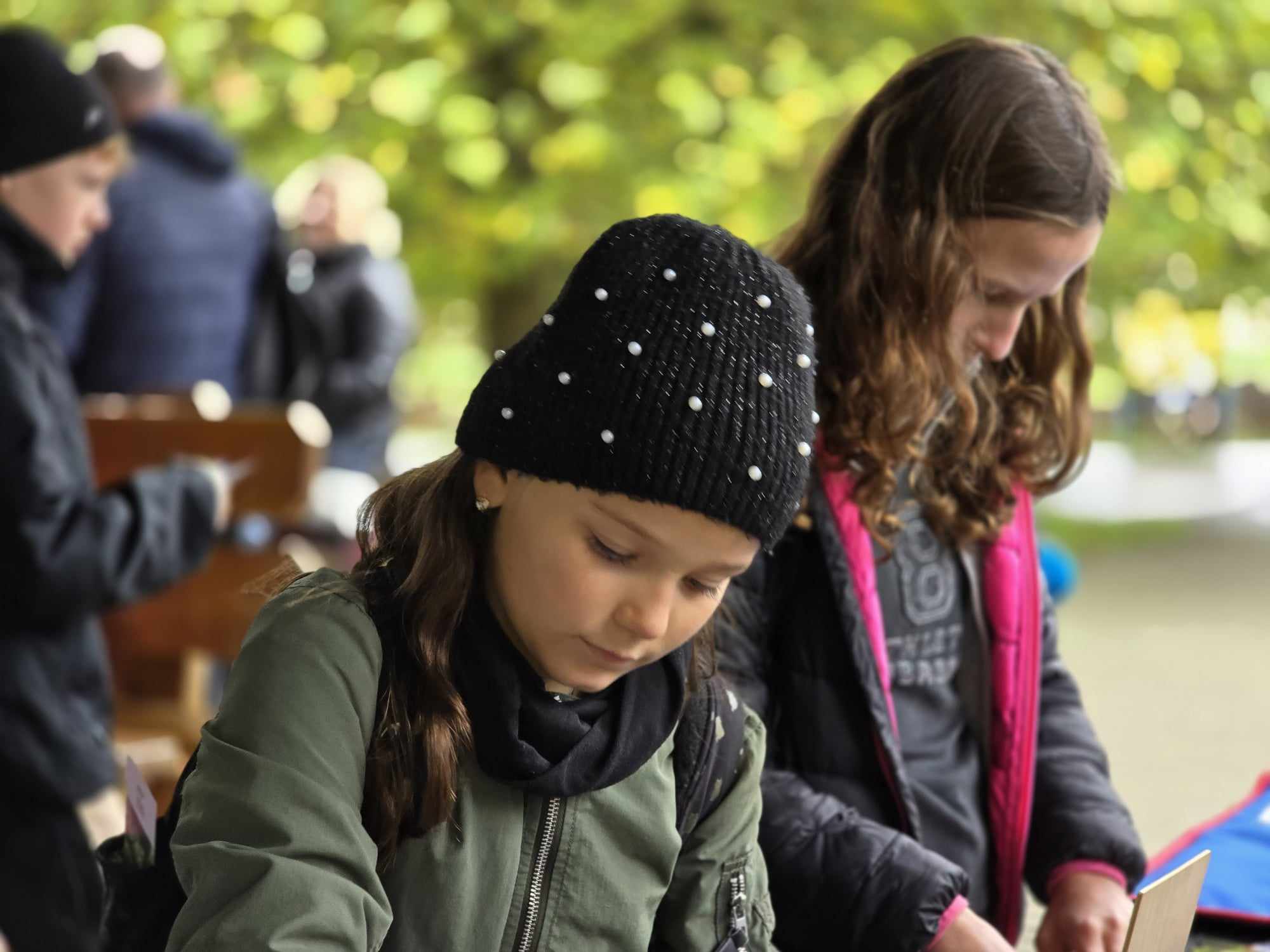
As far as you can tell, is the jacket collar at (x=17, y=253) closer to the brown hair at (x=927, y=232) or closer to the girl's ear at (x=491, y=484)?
the brown hair at (x=927, y=232)

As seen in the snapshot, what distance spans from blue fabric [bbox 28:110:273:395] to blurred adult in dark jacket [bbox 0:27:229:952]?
1.45 metres

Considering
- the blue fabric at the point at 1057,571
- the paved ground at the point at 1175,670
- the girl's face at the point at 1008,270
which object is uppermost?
the girl's face at the point at 1008,270

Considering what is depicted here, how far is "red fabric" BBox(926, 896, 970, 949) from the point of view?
1.50m

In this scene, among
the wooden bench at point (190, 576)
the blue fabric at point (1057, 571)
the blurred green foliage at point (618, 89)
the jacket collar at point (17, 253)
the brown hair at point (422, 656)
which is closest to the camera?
the brown hair at point (422, 656)

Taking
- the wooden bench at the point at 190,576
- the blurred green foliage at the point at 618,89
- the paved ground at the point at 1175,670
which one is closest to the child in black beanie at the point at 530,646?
the paved ground at the point at 1175,670

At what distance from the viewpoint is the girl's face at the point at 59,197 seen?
2654 mm

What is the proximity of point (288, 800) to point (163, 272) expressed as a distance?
3305 millimetres

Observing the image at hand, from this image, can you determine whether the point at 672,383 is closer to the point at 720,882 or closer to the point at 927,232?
the point at 720,882

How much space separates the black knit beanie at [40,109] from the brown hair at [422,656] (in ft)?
5.49

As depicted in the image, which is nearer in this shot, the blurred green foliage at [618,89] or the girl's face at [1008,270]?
the girl's face at [1008,270]

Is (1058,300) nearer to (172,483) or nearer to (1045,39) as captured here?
(172,483)

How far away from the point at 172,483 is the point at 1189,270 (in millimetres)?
7689

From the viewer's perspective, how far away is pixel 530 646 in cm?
125

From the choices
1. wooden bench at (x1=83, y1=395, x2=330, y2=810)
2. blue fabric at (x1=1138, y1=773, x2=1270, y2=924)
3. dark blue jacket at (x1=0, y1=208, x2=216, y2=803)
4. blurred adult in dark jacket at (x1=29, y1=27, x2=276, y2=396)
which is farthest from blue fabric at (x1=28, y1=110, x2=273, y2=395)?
blue fabric at (x1=1138, y1=773, x2=1270, y2=924)
